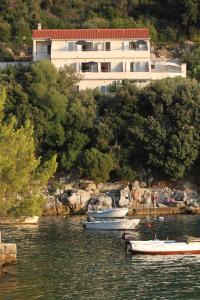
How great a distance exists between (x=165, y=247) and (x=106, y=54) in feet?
179

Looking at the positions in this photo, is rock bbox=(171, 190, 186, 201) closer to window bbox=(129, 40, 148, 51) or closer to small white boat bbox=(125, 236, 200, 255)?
window bbox=(129, 40, 148, 51)

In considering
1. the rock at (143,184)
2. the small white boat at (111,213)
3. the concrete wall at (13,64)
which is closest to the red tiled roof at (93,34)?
Answer: the concrete wall at (13,64)

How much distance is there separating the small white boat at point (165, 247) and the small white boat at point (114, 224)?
52.3 ft

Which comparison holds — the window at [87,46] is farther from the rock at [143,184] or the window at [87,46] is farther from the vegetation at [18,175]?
the vegetation at [18,175]

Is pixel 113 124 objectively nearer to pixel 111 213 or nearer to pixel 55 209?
pixel 55 209

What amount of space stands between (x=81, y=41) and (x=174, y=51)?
26476mm

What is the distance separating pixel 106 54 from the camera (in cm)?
9769

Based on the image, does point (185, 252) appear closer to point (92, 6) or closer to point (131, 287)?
point (131, 287)

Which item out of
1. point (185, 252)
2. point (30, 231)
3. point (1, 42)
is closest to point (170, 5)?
point (1, 42)

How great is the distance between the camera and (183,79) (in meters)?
90.9

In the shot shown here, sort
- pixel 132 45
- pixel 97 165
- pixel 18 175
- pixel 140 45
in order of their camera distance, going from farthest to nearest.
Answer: pixel 140 45 < pixel 132 45 < pixel 97 165 < pixel 18 175

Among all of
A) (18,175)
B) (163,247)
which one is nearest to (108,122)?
(163,247)

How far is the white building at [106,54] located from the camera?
9681 centimetres

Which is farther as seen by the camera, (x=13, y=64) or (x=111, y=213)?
(x=13, y=64)
